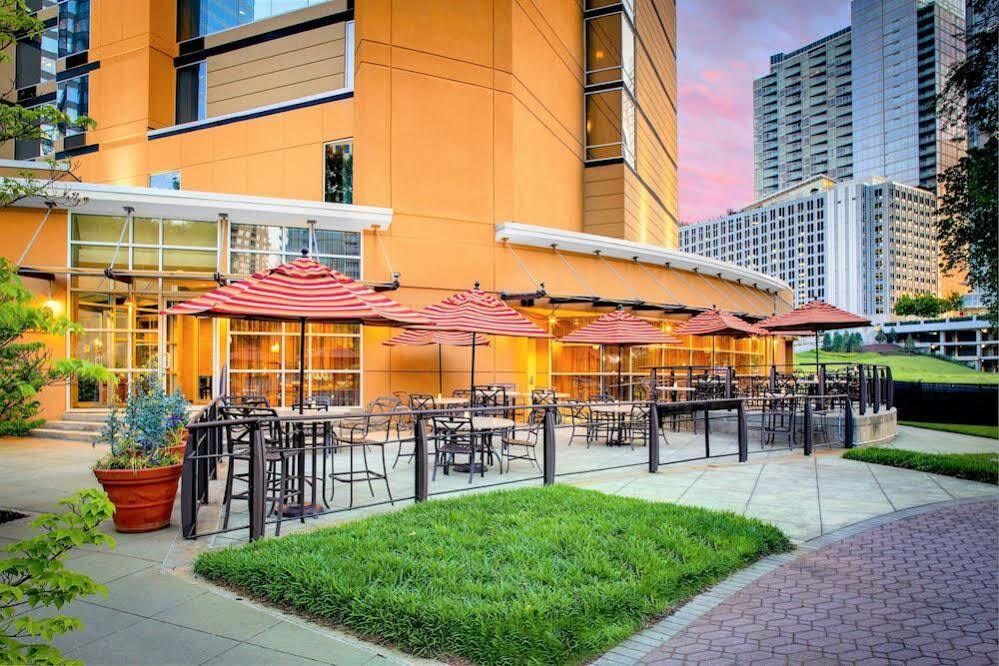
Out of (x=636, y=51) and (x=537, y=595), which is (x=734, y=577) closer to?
(x=537, y=595)

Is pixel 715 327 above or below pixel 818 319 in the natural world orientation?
below

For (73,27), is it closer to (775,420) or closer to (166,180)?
(166,180)

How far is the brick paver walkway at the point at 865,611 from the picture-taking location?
11.5 ft

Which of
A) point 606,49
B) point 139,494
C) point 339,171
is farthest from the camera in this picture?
point 606,49

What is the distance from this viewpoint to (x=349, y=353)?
13812mm

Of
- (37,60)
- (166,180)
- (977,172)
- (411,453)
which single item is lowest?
(411,453)

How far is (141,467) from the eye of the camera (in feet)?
18.8

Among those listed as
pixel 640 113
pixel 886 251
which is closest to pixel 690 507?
pixel 640 113

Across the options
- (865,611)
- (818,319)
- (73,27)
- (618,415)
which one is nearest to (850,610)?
(865,611)

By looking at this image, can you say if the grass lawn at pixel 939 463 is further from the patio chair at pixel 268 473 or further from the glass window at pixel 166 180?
the glass window at pixel 166 180

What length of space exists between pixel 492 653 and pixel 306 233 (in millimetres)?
12305

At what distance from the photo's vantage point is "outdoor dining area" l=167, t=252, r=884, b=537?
238 inches

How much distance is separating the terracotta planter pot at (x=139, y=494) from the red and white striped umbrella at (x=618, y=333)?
28.7 ft

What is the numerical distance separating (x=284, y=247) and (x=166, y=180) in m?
7.91
